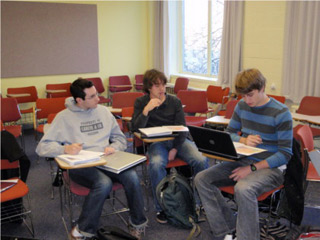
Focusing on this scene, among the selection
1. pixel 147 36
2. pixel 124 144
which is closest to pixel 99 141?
pixel 124 144

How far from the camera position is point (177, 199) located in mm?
2561

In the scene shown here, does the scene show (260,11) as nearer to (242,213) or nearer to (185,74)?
(185,74)

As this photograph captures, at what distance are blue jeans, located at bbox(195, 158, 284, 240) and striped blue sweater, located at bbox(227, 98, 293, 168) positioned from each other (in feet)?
0.38

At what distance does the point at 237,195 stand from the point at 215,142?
1.24ft

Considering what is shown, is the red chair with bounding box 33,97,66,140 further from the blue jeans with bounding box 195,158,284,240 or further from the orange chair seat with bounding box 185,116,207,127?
the blue jeans with bounding box 195,158,284,240

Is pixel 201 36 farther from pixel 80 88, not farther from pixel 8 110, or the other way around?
pixel 80 88

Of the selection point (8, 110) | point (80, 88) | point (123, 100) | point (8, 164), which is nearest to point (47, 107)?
point (8, 110)

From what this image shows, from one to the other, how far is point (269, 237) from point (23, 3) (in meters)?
5.56

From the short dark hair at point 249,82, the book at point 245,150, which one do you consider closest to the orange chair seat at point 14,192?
the book at point 245,150

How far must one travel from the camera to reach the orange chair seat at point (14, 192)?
237 cm

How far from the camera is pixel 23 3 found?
6047 millimetres

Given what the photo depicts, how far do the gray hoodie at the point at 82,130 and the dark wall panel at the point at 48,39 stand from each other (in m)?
3.97

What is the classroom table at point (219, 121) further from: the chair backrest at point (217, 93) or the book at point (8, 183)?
the book at point (8, 183)

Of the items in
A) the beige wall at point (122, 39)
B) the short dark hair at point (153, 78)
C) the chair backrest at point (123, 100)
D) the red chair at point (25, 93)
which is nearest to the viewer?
the short dark hair at point (153, 78)
